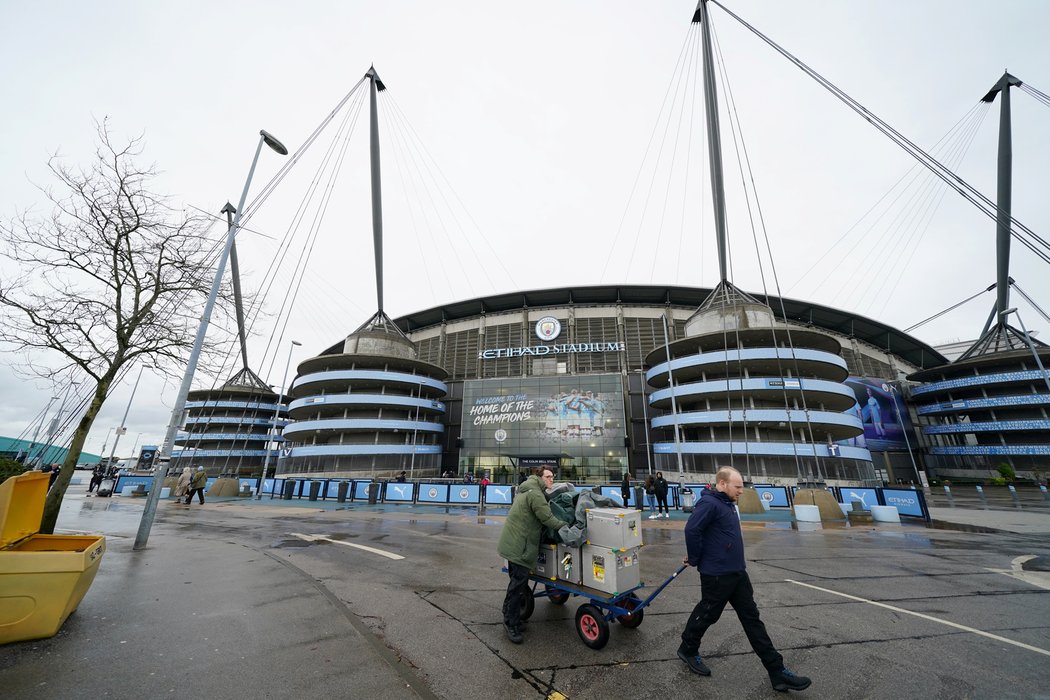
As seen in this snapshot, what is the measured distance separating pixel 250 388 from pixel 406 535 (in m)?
64.3

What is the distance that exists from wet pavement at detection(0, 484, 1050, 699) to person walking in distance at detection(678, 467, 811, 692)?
1.10ft

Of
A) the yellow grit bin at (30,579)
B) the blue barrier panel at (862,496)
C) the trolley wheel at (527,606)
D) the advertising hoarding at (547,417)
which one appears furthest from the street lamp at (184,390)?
the advertising hoarding at (547,417)

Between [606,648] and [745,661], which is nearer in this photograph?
[745,661]

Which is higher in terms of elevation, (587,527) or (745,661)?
(587,527)

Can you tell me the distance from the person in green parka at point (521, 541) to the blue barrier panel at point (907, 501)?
67.5 feet

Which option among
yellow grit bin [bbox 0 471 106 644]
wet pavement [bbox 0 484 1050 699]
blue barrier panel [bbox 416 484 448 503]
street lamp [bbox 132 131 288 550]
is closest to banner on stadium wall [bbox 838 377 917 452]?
wet pavement [bbox 0 484 1050 699]

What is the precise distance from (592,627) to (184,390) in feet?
41.2

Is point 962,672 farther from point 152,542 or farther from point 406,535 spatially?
point 152,542

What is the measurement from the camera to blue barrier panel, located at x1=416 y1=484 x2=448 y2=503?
2215 cm

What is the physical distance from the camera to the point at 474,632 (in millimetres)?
4523

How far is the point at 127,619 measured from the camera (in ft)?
15.3

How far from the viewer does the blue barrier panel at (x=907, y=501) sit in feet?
53.2

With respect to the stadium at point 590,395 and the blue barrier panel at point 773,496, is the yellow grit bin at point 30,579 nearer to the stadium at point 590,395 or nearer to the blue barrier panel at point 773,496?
the blue barrier panel at point 773,496

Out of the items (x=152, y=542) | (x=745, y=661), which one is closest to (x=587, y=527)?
(x=745, y=661)
